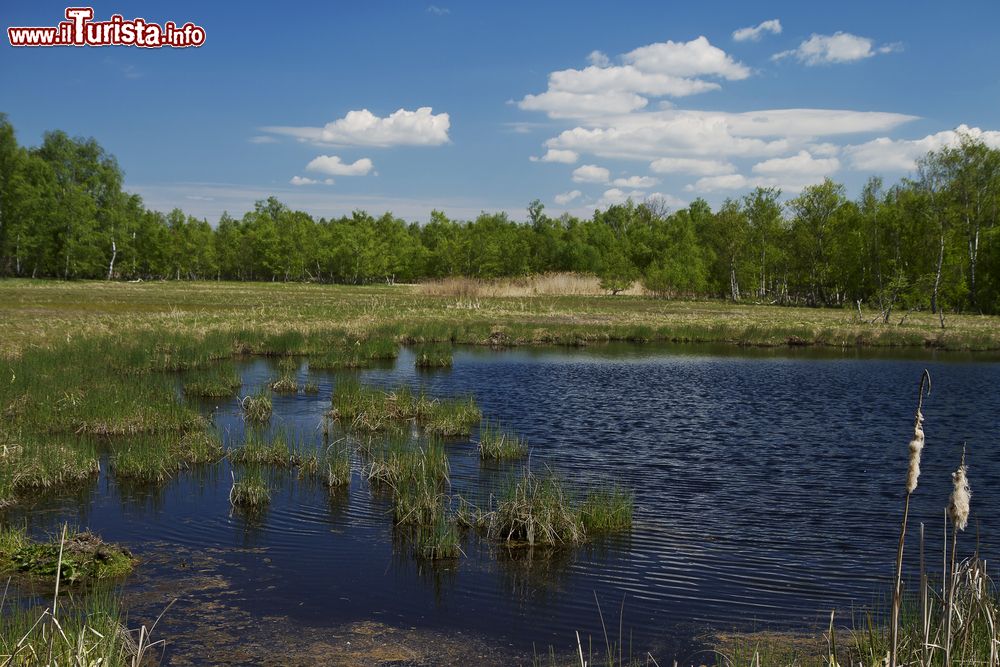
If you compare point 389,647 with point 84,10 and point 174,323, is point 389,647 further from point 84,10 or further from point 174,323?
point 174,323

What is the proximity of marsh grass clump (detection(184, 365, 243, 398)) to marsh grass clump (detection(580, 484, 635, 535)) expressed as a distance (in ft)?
47.1

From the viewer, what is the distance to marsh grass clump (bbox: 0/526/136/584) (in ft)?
32.0

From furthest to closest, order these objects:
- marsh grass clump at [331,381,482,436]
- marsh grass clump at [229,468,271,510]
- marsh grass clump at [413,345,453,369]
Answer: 1. marsh grass clump at [413,345,453,369]
2. marsh grass clump at [331,381,482,436]
3. marsh grass clump at [229,468,271,510]

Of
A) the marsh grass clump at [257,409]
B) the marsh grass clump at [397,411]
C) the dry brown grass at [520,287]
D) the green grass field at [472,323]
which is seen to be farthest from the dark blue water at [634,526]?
the dry brown grass at [520,287]

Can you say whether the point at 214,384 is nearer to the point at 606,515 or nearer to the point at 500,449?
the point at 500,449

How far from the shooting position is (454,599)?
389 inches

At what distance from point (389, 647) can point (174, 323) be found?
→ 108 ft

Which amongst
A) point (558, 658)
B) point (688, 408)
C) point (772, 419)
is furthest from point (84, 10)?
point (558, 658)

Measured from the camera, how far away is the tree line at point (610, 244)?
210 feet

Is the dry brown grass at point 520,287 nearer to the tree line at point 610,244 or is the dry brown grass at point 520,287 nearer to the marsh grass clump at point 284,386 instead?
the tree line at point 610,244

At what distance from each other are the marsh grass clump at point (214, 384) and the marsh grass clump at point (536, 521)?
13915 mm

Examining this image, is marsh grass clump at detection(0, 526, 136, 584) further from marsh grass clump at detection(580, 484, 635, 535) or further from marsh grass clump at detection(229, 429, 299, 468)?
marsh grass clump at detection(580, 484, 635, 535)

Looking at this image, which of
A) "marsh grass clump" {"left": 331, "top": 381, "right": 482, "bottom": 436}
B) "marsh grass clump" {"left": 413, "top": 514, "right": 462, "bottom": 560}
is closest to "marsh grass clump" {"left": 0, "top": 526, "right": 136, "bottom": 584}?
"marsh grass clump" {"left": 413, "top": 514, "right": 462, "bottom": 560}

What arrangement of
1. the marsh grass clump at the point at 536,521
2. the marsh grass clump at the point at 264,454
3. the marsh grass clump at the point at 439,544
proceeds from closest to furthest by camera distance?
1. the marsh grass clump at the point at 439,544
2. the marsh grass clump at the point at 536,521
3. the marsh grass clump at the point at 264,454
